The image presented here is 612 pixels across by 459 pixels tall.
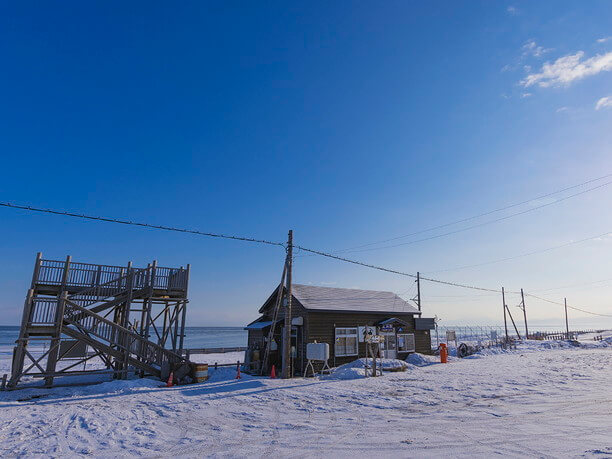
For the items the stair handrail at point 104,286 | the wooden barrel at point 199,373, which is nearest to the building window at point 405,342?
the wooden barrel at point 199,373

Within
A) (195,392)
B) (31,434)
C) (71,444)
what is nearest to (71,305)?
(195,392)

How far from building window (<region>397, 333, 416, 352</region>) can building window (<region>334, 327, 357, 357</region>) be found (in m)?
4.25

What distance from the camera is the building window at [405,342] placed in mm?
25487

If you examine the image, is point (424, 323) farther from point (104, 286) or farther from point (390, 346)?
point (104, 286)

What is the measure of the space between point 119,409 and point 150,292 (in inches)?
332

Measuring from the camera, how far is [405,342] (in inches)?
1017

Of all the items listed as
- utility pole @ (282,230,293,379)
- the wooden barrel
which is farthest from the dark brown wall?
the wooden barrel

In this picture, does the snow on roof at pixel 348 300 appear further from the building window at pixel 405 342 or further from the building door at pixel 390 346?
the building door at pixel 390 346

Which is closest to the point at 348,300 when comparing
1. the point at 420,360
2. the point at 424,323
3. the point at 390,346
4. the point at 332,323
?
the point at 332,323

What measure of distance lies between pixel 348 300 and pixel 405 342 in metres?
5.35

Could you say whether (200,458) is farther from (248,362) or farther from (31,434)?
(248,362)

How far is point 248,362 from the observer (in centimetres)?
2242

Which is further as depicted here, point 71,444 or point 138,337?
point 138,337

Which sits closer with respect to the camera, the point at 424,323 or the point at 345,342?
the point at 345,342
